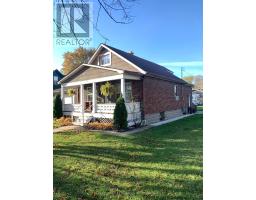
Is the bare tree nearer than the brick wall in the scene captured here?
Yes

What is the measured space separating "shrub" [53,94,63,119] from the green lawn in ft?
0.61

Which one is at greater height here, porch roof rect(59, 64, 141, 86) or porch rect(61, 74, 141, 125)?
porch roof rect(59, 64, 141, 86)

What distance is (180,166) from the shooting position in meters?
2.03

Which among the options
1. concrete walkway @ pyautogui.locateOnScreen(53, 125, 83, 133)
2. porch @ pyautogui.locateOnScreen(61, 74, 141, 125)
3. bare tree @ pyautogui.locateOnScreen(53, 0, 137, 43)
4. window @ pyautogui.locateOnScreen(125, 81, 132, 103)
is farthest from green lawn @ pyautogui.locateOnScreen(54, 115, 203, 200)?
bare tree @ pyautogui.locateOnScreen(53, 0, 137, 43)

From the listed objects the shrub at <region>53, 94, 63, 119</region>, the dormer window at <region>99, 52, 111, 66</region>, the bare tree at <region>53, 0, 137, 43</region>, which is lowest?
the shrub at <region>53, 94, 63, 119</region>

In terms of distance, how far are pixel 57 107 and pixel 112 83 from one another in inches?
20.7

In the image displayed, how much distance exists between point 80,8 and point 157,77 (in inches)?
34.7

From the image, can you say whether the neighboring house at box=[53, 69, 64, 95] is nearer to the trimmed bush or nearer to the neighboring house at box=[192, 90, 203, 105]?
the trimmed bush

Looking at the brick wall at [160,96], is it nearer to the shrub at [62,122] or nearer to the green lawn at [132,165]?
the green lawn at [132,165]

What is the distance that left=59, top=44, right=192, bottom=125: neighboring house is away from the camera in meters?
2.09
